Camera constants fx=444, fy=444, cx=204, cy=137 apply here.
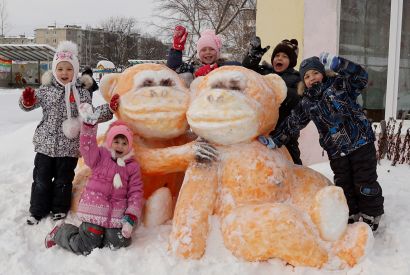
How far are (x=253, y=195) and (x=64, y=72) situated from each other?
74.7 inches

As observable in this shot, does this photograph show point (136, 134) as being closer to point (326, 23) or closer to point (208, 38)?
point (208, 38)

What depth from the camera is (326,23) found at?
21.2 feet

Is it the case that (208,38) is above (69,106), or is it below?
above

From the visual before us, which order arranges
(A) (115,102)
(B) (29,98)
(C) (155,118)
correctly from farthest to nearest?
(B) (29,98)
(A) (115,102)
(C) (155,118)

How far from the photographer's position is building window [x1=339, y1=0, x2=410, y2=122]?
20.4ft

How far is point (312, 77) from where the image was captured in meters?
3.31

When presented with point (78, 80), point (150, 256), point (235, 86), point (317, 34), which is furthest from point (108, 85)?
point (317, 34)

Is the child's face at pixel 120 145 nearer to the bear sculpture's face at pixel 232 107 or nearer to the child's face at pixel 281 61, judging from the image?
the bear sculpture's face at pixel 232 107

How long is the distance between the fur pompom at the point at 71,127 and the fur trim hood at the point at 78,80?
347mm

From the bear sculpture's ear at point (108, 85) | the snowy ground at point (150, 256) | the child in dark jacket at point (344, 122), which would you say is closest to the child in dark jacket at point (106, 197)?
the snowy ground at point (150, 256)

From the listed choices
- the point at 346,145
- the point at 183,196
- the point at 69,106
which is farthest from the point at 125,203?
the point at 346,145

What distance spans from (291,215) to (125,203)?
4.02 ft

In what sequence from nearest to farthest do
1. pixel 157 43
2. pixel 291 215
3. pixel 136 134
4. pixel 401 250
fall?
pixel 291 215
pixel 401 250
pixel 136 134
pixel 157 43

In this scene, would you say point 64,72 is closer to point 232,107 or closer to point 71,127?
point 71,127
